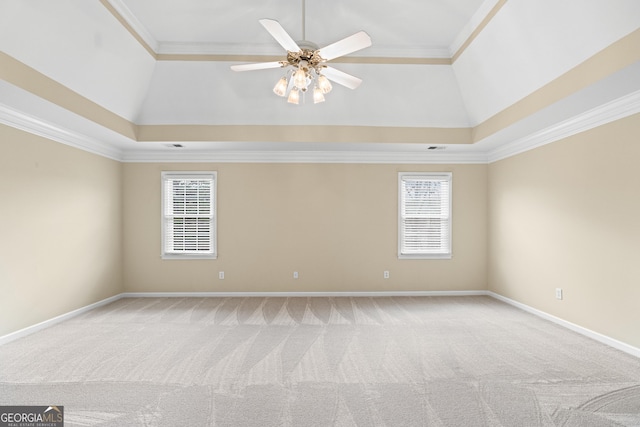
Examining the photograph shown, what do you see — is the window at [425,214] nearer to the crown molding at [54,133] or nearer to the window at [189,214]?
the window at [189,214]

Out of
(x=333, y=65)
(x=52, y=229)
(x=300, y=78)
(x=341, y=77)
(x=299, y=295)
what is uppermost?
(x=333, y=65)

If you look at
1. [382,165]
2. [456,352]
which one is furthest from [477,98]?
[456,352]

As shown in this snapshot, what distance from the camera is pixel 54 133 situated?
14.7ft

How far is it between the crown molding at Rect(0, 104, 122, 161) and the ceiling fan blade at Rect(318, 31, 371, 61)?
12.4 ft

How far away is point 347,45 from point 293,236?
396cm

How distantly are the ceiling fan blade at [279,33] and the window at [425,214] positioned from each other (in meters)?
3.92

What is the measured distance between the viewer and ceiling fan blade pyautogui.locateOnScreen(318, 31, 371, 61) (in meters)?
2.65

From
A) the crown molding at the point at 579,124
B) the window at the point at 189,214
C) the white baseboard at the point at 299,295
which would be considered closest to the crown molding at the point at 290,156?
the window at the point at 189,214

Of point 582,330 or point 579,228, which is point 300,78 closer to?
point 579,228

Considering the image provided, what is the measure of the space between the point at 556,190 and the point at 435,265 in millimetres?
2424

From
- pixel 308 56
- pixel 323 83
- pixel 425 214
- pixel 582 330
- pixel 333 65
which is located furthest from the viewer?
pixel 425 214

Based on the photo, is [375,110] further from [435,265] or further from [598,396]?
[598,396]

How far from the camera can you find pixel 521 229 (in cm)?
533

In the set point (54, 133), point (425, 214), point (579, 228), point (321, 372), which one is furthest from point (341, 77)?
point (54, 133)
